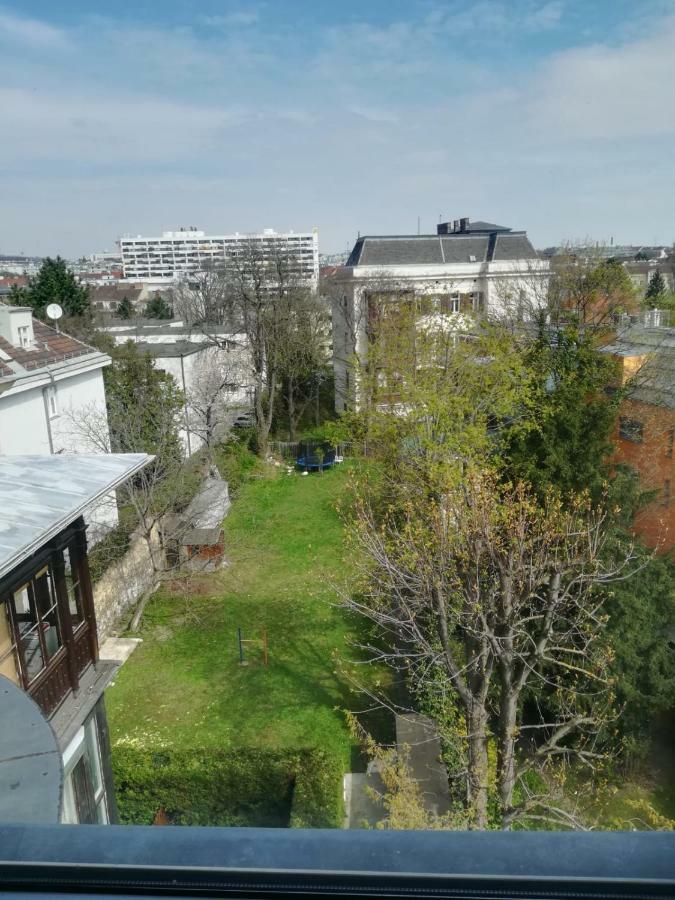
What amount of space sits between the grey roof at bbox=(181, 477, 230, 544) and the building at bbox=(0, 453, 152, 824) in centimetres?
752

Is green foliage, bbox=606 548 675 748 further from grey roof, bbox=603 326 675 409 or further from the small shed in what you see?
the small shed

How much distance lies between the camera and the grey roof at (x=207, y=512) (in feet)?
53.2

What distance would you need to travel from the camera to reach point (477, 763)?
7.02 meters

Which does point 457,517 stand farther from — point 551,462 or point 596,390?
point 596,390

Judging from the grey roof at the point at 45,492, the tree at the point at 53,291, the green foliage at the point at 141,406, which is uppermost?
the tree at the point at 53,291

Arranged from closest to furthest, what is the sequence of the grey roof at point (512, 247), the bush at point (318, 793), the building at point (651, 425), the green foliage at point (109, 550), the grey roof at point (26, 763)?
the grey roof at point (26, 763), the bush at point (318, 793), the green foliage at point (109, 550), the building at point (651, 425), the grey roof at point (512, 247)

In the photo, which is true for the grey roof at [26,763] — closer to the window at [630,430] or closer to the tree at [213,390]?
the window at [630,430]

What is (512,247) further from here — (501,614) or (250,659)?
(501,614)

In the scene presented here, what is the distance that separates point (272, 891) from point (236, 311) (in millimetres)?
31401

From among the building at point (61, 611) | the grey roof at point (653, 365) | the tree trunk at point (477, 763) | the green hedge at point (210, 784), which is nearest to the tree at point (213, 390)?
the green hedge at point (210, 784)

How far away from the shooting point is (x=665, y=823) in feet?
23.6

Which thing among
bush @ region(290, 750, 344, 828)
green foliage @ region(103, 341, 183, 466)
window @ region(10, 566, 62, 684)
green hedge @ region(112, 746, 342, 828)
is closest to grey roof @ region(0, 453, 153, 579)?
window @ region(10, 566, 62, 684)

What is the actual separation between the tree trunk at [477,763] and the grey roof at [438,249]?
2538 centimetres

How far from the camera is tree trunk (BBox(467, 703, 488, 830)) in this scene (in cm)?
682
